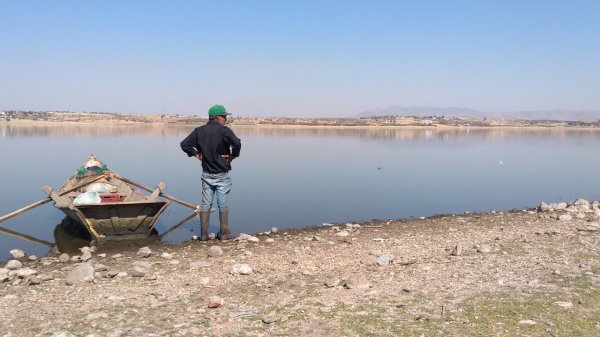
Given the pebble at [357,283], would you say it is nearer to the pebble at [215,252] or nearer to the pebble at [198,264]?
the pebble at [198,264]

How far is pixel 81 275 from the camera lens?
771 centimetres

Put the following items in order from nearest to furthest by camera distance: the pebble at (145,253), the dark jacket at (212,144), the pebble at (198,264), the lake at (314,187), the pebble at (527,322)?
1. the pebble at (527,322)
2. the pebble at (198,264)
3. the pebble at (145,253)
4. the dark jacket at (212,144)
5. the lake at (314,187)

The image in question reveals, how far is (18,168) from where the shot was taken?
1219 inches

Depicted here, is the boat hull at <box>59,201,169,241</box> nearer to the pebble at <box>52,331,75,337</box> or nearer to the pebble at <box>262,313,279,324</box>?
the pebble at <box>52,331,75,337</box>

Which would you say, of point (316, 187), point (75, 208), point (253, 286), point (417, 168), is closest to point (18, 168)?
point (316, 187)

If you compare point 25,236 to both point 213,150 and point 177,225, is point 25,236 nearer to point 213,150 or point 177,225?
point 177,225

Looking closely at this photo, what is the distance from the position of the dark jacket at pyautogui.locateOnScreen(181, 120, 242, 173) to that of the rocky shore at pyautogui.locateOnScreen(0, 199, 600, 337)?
1.71m

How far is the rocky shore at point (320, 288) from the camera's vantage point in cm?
579

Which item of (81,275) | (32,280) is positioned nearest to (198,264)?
(81,275)

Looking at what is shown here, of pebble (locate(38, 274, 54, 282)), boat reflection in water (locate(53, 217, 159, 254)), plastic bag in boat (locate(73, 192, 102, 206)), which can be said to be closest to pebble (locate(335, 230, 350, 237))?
boat reflection in water (locate(53, 217, 159, 254))

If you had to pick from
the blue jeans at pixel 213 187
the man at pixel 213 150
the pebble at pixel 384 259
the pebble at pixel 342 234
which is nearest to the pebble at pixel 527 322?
the pebble at pixel 384 259

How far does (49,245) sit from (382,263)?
9.20m

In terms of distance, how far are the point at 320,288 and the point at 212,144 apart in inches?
178

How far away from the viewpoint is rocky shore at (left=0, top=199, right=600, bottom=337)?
579 cm
